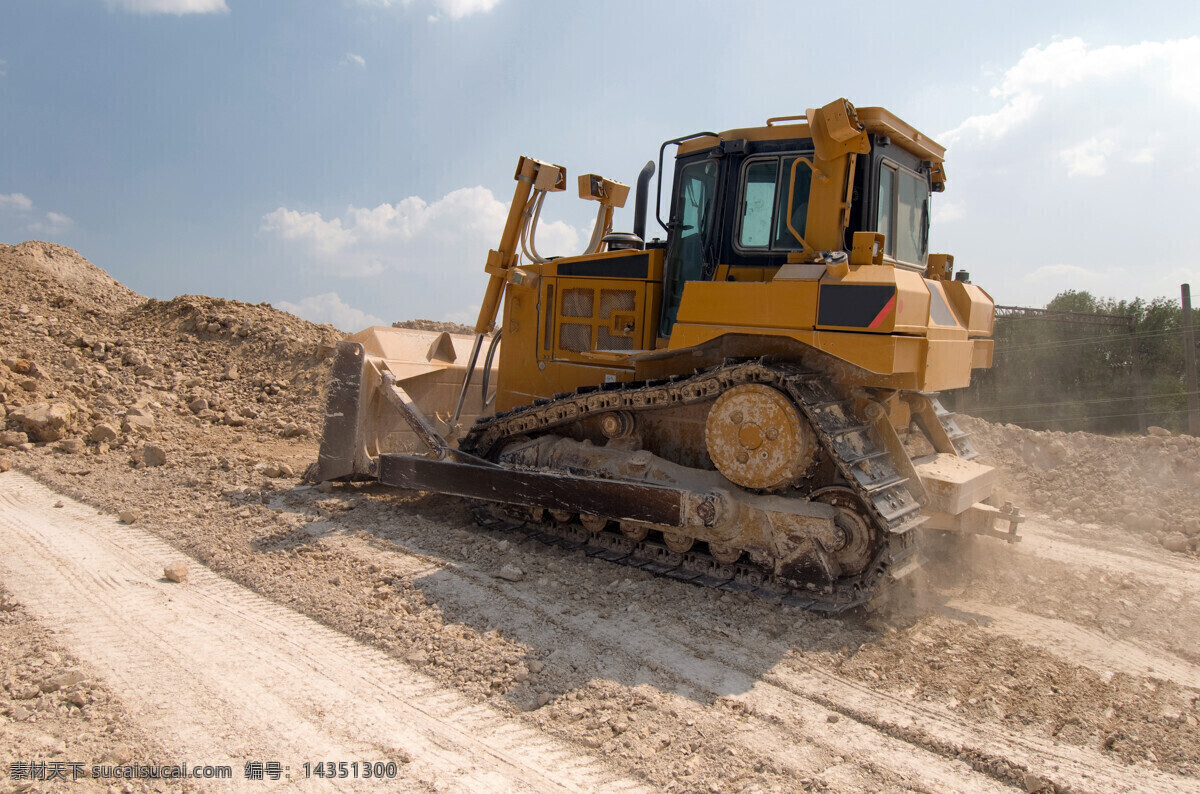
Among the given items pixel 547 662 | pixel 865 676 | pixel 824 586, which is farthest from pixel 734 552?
pixel 547 662

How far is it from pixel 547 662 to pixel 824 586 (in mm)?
1716

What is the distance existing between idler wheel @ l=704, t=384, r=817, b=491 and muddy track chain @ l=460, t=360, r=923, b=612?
9 cm

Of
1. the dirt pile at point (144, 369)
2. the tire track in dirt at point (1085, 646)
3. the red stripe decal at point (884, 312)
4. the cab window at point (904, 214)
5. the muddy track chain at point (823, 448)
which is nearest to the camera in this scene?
the tire track in dirt at point (1085, 646)

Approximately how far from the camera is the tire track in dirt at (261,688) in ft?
10.1

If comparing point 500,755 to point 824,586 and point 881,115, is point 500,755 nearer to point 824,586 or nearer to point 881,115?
point 824,586

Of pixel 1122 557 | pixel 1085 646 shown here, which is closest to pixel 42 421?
pixel 1085 646

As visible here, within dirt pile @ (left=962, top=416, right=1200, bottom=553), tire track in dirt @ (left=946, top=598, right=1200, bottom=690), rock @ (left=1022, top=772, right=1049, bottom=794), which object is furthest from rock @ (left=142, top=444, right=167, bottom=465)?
dirt pile @ (left=962, top=416, right=1200, bottom=553)

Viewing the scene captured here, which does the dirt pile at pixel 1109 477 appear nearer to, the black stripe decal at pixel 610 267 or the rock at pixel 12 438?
the black stripe decal at pixel 610 267

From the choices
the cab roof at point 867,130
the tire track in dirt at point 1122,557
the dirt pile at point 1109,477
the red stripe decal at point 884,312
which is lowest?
the tire track in dirt at point 1122,557

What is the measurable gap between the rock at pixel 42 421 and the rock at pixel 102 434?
46cm

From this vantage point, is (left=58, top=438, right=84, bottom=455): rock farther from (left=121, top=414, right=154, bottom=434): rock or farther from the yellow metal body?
the yellow metal body

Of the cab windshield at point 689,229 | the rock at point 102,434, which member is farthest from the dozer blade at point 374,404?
the rock at point 102,434

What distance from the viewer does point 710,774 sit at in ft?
9.88

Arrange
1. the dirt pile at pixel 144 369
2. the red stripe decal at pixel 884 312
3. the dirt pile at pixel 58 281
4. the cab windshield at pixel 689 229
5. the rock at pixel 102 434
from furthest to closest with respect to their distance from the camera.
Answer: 1. the dirt pile at pixel 58 281
2. the dirt pile at pixel 144 369
3. the rock at pixel 102 434
4. the cab windshield at pixel 689 229
5. the red stripe decal at pixel 884 312
